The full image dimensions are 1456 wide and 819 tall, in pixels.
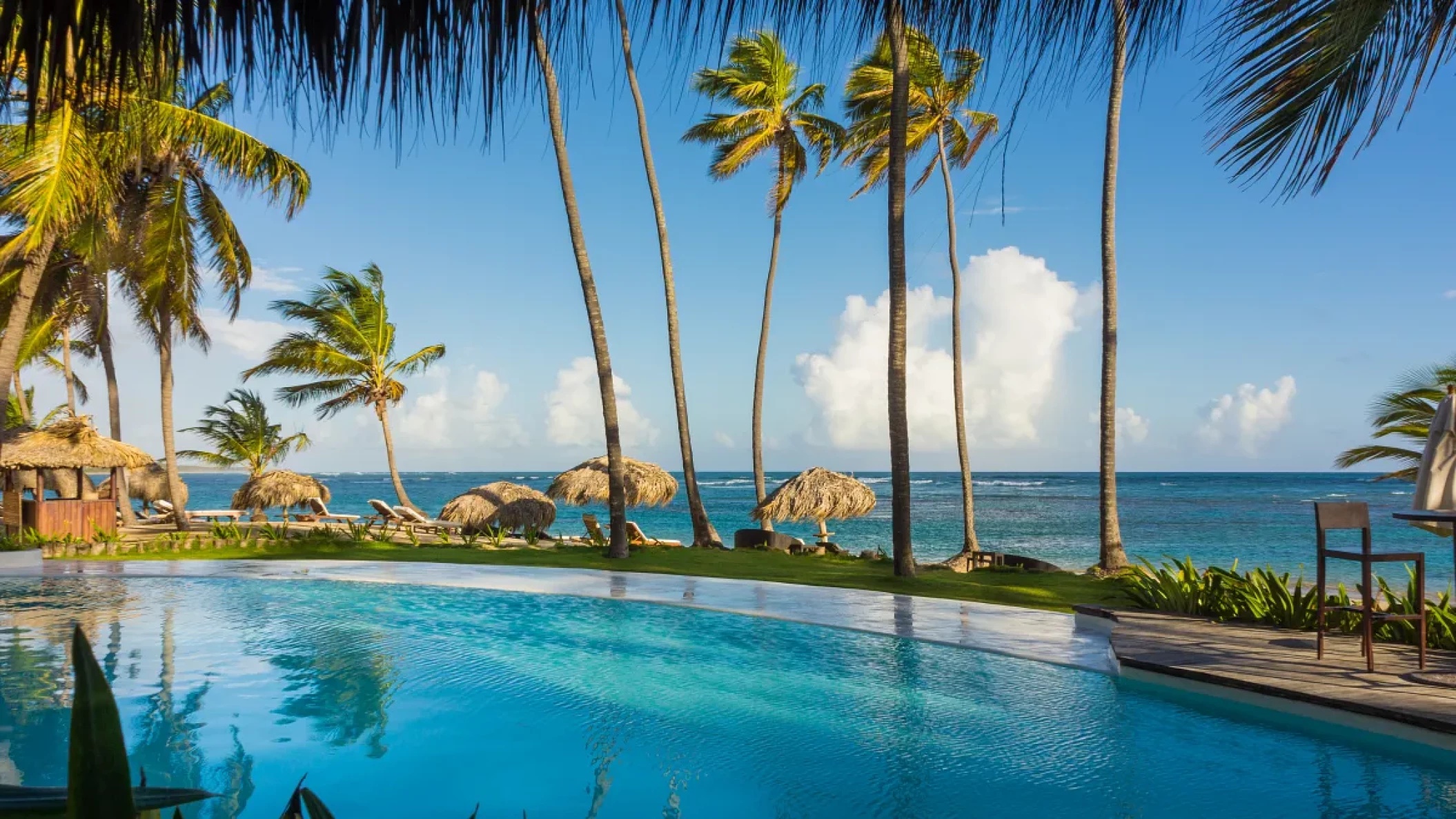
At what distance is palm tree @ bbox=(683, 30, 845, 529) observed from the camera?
18.1m

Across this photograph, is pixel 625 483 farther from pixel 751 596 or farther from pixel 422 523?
pixel 751 596

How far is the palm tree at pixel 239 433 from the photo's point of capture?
2600 cm

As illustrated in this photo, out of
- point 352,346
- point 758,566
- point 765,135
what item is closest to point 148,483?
point 352,346


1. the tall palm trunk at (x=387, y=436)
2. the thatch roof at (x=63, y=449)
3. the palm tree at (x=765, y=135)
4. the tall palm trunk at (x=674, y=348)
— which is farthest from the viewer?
the tall palm trunk at (x=387, y=436)

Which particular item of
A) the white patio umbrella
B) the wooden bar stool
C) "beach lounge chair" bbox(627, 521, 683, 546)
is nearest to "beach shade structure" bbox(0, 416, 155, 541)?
"beach lounge chair" bbox(627, 521, 683, 546)

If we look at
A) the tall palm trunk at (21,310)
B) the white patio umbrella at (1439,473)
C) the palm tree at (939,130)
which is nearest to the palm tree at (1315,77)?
the white patio umbrella at (1439,473)

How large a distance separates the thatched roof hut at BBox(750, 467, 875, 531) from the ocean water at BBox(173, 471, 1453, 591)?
595 centimetres

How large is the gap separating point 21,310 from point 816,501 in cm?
1218

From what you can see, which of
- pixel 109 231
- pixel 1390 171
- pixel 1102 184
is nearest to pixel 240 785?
pixel 1102 184

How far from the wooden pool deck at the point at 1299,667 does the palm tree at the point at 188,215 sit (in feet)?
45.0

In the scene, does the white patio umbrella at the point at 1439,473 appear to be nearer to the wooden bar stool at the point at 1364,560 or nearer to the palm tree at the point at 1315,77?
the wooden bar stool at the point at 1364,560

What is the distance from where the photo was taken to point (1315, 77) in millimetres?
1927

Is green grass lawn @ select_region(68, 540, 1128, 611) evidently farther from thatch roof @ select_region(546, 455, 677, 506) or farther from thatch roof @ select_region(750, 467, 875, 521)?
thatch roof @ select_region(546, 455, 677, 506)

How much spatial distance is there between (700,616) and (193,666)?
12.7ft
